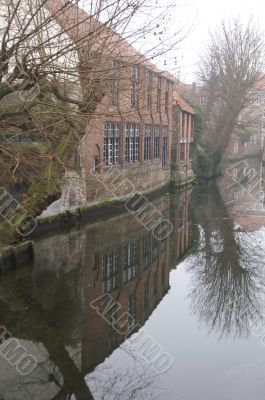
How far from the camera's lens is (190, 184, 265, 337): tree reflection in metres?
8.49

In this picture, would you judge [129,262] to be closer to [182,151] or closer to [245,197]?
[245,197]

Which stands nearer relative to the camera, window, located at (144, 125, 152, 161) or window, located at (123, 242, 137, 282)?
window, located at (123, 242, 137, 282)

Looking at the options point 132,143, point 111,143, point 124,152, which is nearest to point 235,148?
point 132,143

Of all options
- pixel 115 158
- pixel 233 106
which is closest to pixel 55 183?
pixel 115 158

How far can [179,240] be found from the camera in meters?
14.4

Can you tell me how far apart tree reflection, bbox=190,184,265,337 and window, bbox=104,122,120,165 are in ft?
16.7

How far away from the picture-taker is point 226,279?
10484mm

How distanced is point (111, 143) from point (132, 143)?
2532 millimetres

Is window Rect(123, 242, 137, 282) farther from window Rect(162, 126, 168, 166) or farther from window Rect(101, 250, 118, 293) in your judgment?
window Rect(162, 126, 168, 166)

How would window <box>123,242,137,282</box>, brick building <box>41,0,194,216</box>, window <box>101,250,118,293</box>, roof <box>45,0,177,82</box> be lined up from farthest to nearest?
brick building <box>41,0,194,216</box>, window <box>123,242,137,282</box>, window <box>101,250,118,293</box>, roof <box>45,0,177,82</box>

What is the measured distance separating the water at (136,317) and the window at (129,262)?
1.8 inches

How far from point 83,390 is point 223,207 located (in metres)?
16.2

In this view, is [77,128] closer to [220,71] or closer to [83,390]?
[83,390]

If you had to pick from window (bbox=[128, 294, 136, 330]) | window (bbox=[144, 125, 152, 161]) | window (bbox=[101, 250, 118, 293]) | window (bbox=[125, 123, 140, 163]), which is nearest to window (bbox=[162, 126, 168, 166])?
window (bbox=[144, 125, 152, 161])
